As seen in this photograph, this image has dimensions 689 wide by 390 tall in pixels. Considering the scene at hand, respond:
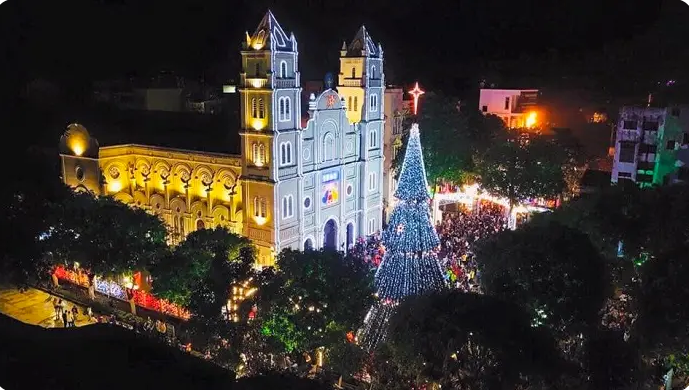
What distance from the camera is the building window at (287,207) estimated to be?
32.1 metres

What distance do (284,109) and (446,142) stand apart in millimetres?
13753

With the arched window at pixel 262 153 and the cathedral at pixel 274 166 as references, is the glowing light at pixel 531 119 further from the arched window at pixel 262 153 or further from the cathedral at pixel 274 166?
the arched window at pixel 262 153

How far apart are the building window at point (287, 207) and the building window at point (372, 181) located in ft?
25.3

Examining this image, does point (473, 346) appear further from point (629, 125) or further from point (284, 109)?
point (629, 125)

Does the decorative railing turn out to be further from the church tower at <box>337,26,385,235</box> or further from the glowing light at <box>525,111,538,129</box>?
the glowing light at <box>525,111,538,129</box>

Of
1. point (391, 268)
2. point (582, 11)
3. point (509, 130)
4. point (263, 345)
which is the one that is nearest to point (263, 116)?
point (391, 268)

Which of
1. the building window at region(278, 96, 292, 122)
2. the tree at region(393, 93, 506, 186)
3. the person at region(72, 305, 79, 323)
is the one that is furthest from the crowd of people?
the person at region(72, 305, 79, 323)

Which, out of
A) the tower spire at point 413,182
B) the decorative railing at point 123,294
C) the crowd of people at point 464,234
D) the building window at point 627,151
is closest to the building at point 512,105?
the crowd of people at point 464,234

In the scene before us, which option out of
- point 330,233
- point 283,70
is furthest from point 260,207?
point 283,70

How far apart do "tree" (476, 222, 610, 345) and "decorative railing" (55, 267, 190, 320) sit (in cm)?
1409

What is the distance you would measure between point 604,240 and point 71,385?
18.3 metres

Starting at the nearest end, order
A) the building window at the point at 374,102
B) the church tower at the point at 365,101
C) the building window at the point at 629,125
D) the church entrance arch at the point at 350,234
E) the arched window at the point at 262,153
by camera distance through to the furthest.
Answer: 1. the arched window at the point at 262,153
2. the building window at the point at 629,125
3. the church tower at the point at 365,101
4. the building window at the point at 374,102
5. the church entrance arch at the point at 350,234

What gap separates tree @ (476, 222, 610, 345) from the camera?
17.0 m

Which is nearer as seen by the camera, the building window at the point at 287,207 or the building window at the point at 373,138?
the building window at the point at 287,207
